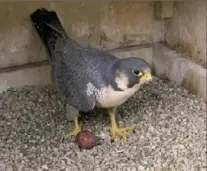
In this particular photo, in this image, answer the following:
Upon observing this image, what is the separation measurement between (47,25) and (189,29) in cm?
84

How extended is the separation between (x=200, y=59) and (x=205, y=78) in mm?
149

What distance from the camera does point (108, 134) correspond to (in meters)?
2.39

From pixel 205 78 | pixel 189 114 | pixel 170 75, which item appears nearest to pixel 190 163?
pixel 189 114

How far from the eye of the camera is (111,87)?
2.18 meters

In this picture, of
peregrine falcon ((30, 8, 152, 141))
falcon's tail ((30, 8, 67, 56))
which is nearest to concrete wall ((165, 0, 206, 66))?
peregrine falcon ((30, 8, 152, 141))

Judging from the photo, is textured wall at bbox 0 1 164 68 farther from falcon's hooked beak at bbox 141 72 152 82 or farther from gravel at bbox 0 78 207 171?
falcon's hooked beak at bbox 141 72 152 82

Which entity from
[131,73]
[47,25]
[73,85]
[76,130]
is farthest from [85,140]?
[47,25]

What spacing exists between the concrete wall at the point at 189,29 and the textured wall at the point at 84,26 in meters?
0.15

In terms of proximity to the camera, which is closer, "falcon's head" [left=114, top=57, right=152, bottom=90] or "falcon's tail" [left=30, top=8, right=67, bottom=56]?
"falcon's head" [left=114, top=57, right=152, bottom=90]

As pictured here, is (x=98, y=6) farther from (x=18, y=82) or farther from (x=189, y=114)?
(x=189, y=114)

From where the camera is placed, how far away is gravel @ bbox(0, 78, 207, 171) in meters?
2.17

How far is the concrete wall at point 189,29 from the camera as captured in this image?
8.67 ft

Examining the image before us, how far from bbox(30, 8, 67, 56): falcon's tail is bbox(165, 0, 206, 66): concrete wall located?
2.46ft

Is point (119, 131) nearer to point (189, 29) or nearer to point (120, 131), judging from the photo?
point (120, 131)
